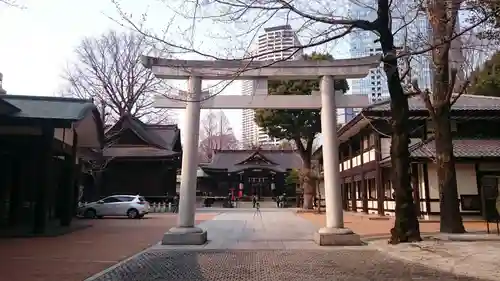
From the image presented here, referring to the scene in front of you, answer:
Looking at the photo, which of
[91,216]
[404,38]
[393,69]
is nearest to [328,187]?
[393,69]

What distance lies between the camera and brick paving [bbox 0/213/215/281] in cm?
791

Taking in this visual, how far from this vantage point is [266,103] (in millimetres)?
12305

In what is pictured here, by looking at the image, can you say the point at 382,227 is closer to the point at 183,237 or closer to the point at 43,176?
the point at 183,237

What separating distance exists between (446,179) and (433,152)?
295 inches

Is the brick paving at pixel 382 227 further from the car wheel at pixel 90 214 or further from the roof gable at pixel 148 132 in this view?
the roof gable at pixel 148 132

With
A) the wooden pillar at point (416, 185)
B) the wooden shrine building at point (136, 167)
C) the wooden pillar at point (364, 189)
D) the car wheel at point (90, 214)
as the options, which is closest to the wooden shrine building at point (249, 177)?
the wooden shrine building at point (136, 167)

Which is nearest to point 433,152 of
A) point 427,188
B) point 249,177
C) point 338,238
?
point 427,188

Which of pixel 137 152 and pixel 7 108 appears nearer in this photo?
pixel 7 108

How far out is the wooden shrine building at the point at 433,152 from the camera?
66.9 feet

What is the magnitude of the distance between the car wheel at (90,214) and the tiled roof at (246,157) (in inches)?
910

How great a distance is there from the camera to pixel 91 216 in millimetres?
24219

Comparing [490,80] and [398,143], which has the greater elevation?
[490,80]

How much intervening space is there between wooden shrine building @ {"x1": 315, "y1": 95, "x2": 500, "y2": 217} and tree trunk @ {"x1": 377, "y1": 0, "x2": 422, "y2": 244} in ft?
21.6

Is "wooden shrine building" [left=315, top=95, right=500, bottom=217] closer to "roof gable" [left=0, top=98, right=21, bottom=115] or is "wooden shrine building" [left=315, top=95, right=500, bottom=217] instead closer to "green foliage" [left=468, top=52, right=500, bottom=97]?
"green foliage" [left=468, top=52, right=500, bottom=97]
